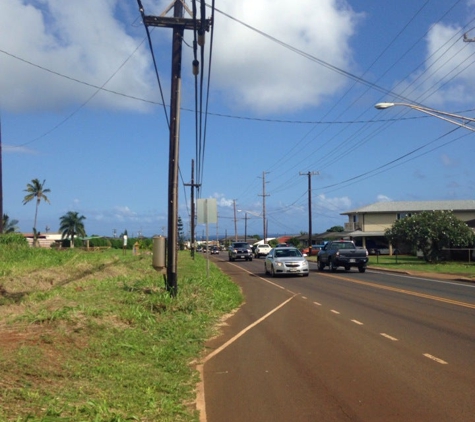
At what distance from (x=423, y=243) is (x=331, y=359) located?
3703 cm

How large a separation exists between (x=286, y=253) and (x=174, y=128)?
58.4 feet

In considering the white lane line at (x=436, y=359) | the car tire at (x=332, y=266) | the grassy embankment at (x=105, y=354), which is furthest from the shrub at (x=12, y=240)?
the white lane line at (x=436, y=359)

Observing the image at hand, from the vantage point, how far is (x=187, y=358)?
30.2ft

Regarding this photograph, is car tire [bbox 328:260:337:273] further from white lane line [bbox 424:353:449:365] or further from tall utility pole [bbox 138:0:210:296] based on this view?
white lane line [bbox 424:353:449:365]

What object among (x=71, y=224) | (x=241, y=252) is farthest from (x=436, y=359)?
(x=71, y=224)

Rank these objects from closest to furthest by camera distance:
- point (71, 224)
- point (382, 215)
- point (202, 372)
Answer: point (202, 372) → point (382, 215) → point (71, 224)

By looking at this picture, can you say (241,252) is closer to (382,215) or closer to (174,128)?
(382,215)

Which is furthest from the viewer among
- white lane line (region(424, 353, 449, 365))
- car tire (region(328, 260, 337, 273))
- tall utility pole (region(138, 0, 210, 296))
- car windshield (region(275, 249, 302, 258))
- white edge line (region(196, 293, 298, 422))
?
car tire (region(328, 260, 337, 273))

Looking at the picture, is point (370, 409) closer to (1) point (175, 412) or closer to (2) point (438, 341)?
(1) point (175, 412)

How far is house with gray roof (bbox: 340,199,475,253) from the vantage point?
72.9 m

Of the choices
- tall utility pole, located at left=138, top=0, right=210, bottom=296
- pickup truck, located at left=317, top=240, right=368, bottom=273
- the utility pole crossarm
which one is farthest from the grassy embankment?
pickup truck, located at left=317, top=240, right=368, bottom=273

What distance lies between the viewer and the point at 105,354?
8.58 metres

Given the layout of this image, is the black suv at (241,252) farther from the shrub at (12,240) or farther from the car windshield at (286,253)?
the car windshield at (286,253)

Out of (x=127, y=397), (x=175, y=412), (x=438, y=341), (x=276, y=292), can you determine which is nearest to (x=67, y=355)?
(x=127, y=397)
